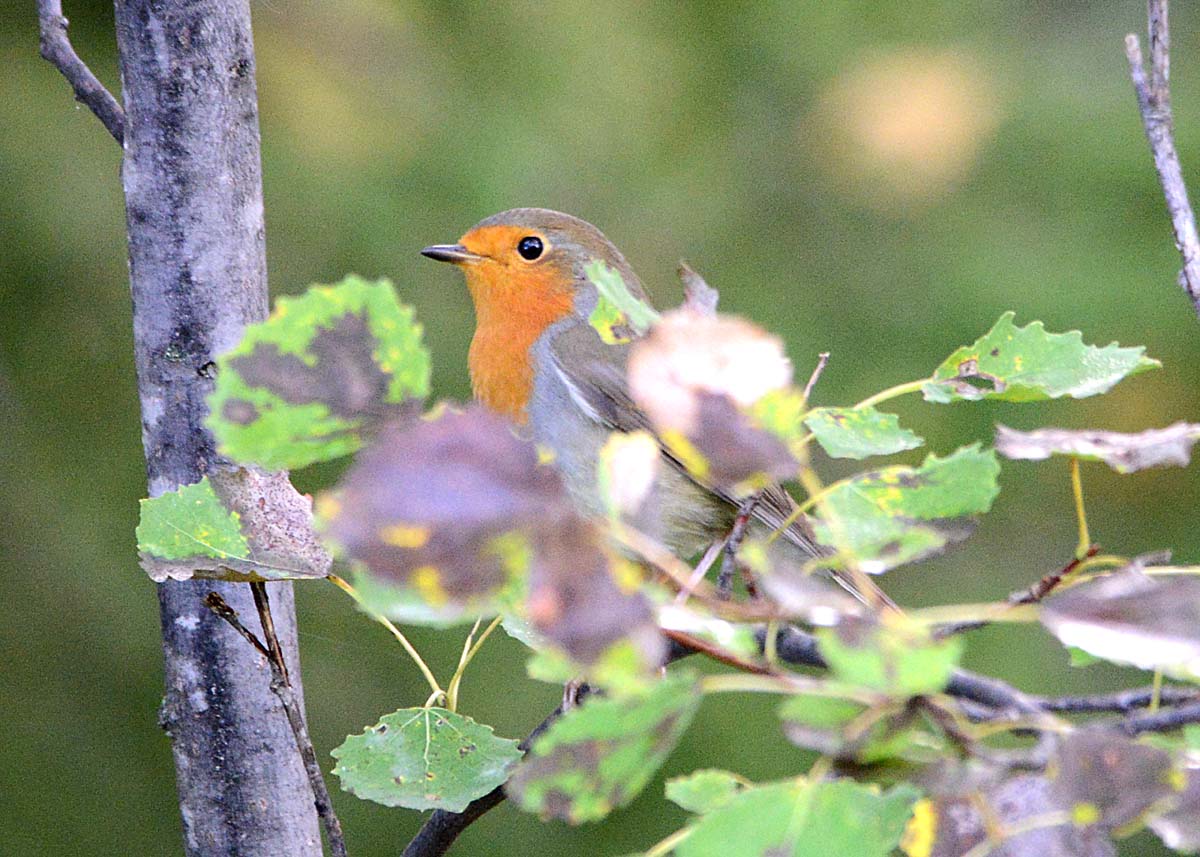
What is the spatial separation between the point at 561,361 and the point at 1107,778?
6.45 ft

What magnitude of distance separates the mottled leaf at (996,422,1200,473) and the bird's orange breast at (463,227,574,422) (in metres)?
1.74

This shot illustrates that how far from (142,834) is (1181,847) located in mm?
3258

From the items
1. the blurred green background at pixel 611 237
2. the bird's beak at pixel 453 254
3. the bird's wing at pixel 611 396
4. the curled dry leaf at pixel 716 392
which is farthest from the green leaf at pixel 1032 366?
the blurred green background at pixel 611 237

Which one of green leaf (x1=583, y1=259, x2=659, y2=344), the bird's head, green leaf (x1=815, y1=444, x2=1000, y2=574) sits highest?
the bird's head

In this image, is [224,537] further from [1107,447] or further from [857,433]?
[1107,447]

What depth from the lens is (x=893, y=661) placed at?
0.67 metres

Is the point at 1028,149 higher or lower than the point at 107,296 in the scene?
higher

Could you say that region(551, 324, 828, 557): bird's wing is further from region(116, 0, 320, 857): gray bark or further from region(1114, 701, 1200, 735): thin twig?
region(1114, 701, 1200, 735): thin twig

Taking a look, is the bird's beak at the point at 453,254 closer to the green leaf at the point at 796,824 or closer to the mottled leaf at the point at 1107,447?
the mottled leaf at the point at 1107,447

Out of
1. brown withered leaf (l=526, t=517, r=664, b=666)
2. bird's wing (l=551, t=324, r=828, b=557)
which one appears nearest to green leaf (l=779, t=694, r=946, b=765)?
brown withered leaf (l=526, t=517, r=664, b=666)

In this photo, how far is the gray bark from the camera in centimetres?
149

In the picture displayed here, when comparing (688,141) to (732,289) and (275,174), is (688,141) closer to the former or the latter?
(732,289)

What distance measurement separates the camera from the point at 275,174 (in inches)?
129

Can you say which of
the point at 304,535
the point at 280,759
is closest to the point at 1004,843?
the point at 304,535
